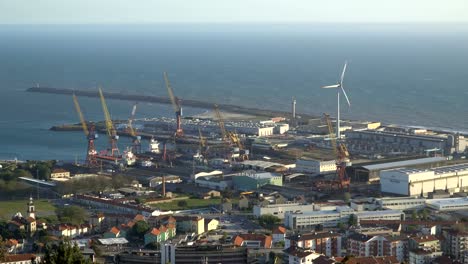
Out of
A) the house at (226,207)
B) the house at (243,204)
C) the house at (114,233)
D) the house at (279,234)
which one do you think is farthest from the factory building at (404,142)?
the house at (114,233)

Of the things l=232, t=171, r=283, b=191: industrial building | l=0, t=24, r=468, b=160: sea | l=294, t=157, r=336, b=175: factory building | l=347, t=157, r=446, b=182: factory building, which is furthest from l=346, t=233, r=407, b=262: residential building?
l=0, t=24, r=468, b=160: sea

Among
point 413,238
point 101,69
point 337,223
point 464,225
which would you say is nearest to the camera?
point 413,238

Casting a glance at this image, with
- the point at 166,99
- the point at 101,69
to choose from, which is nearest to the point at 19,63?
the point at 101,69

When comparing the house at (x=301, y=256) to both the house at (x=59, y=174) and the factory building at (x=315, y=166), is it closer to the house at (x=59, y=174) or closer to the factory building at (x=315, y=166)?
the factory building at (x=315, y=166)

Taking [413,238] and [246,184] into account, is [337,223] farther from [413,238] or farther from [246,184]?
[246,184]

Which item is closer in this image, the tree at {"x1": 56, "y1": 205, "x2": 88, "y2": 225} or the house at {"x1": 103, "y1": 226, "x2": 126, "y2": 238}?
the house at {"x1": 103, "y1": 226, "x2": 126, "y2": 238}

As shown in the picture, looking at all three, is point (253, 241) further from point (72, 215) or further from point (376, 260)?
point (72, 215)

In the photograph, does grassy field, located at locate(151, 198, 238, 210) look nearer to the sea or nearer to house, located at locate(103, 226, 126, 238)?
house, located at locate(103, 226, 126, 238)
